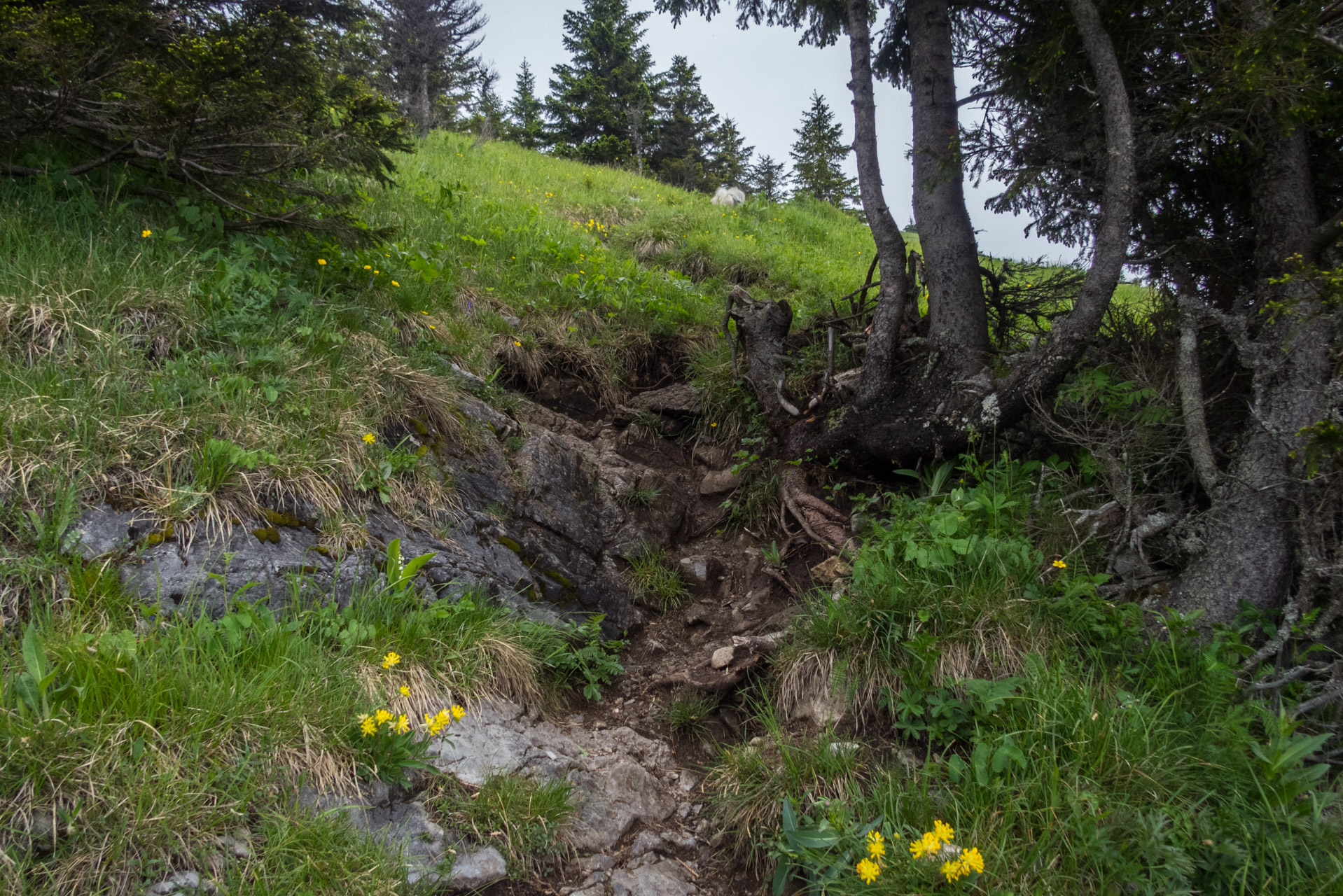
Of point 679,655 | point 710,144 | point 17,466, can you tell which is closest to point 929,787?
point 679,655

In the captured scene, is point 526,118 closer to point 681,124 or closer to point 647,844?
point 681,124

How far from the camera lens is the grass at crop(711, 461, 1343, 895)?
82.0 inches

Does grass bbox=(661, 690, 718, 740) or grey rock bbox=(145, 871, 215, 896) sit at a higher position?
grey rock bbox=(145, 871, 215, 896)

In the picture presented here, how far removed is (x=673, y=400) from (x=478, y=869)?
4.15 meters

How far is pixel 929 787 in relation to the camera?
257 centimetres

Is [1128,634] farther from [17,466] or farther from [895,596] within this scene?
[17,466]

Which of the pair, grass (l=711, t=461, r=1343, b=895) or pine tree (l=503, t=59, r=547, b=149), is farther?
pine tree (l=503, t=59, r=547, b=149)

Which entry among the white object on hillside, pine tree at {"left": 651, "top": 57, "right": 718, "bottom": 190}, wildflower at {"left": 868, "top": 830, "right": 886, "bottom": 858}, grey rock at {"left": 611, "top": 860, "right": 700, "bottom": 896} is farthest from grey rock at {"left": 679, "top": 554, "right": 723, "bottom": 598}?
pine tree at {"left": 651, "top": 57, "right": 718, "bottom": 190}

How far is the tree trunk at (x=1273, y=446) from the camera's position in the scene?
109 inches

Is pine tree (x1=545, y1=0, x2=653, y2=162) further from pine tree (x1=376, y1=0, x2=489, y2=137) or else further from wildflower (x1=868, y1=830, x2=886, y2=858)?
wildflower (x1=868, y1=830, x2=886, y2=858)

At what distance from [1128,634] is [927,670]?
0.84 meters

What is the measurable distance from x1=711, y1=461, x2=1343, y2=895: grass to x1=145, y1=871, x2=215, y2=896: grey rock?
1.91 meters

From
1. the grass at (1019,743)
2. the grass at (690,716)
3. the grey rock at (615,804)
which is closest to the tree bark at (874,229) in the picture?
the grass at (1019,743)

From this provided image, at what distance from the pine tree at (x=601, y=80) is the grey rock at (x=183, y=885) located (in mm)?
25477
